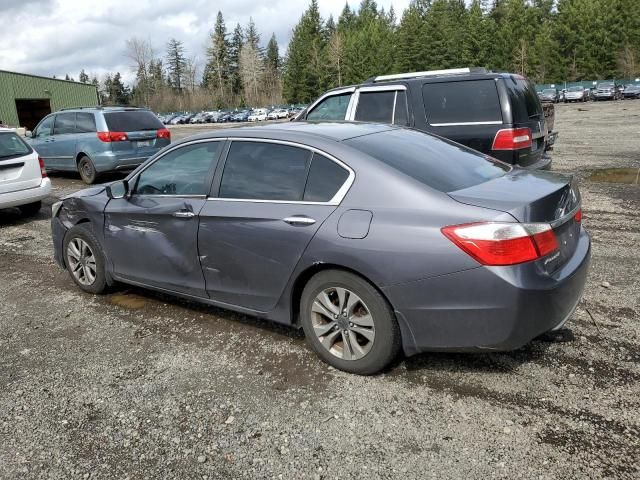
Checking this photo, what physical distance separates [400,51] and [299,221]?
87425mm

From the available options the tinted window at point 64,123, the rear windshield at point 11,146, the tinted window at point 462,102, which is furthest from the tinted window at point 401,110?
the tinted window at point 64,123

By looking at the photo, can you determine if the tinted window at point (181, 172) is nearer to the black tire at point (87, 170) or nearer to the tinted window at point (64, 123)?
the black tire at point (87, 170)

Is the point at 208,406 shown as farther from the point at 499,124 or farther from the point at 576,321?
the point at 499,124

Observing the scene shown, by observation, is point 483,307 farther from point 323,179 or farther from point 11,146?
point 11,146

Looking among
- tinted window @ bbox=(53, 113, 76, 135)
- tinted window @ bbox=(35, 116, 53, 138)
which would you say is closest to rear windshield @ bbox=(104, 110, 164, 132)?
tinted window @ bbox=(53, 113, 76, 135)

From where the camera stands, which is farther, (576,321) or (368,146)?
(576,321)

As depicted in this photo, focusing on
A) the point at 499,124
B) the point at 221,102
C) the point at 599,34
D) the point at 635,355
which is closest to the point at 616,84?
the point at 599,34

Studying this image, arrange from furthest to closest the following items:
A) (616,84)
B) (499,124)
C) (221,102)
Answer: (221,102) → (616,84) → (499,124)

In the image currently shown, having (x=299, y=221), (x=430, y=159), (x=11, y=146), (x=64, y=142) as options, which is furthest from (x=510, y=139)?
(x=64, y=142)

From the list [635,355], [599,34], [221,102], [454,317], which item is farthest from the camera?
[221,102]

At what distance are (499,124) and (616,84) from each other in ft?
190

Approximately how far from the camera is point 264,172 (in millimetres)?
3797

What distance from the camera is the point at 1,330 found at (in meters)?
4.50

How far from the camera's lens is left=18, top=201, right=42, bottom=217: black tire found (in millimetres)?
9234
